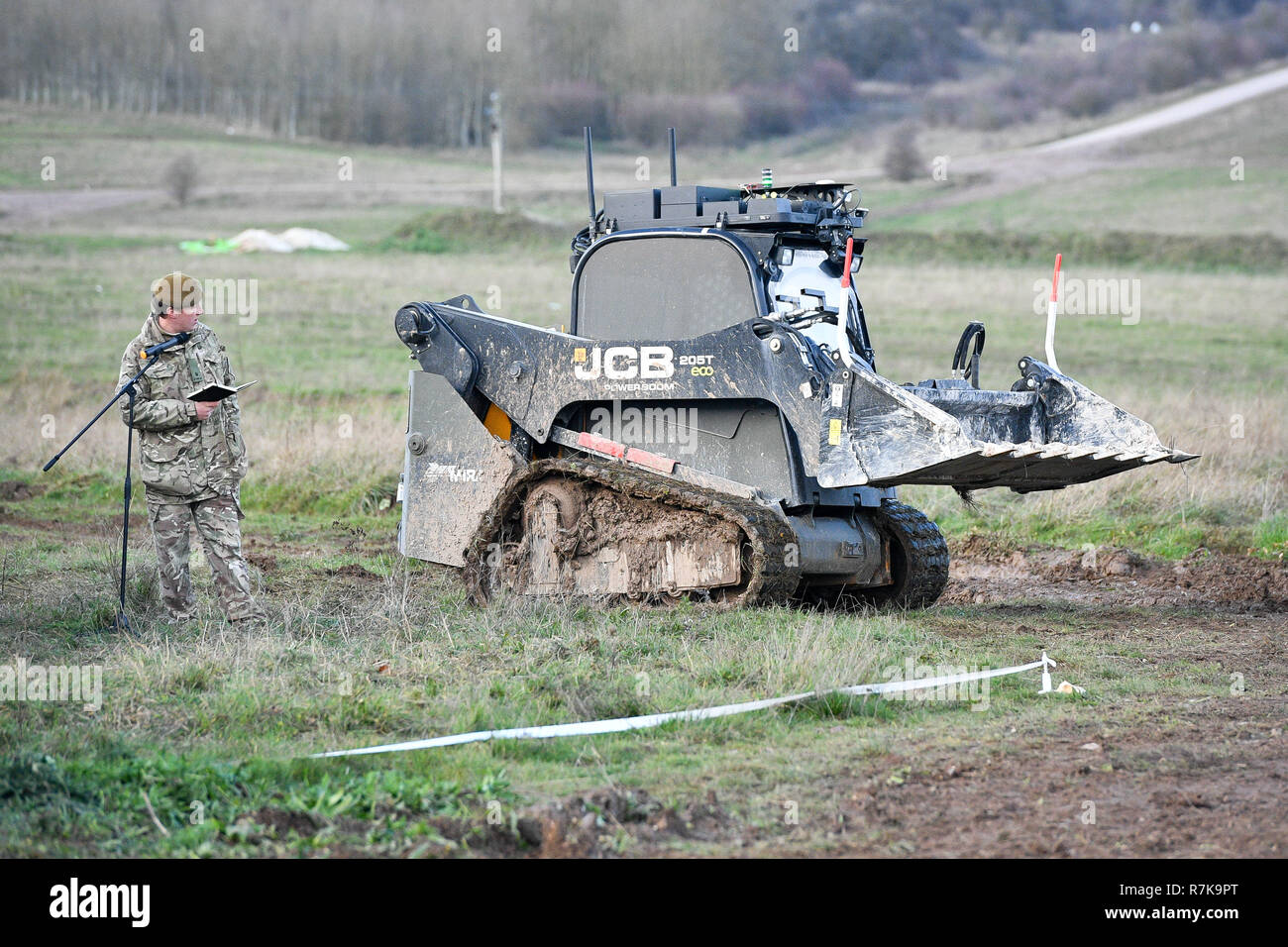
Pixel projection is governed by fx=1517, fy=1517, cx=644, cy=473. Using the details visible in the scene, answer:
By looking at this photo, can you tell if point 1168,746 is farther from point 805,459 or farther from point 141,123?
point 141,123

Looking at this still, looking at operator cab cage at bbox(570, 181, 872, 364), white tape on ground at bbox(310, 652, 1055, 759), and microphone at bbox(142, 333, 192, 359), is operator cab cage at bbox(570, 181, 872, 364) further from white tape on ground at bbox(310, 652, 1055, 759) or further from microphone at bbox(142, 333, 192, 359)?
white tape on ground at bbox(310, 652, 1055, 759)

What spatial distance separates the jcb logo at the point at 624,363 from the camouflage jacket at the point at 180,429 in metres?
2.40

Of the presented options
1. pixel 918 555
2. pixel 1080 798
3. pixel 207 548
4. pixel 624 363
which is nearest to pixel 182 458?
pixel 207 548

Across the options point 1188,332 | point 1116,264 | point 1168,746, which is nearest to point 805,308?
point 1168,746

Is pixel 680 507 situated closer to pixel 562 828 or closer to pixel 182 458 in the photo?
pixel 182 458

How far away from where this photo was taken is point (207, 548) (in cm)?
940

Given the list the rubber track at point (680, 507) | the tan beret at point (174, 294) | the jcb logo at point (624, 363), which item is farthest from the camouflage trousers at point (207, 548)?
the jcb logo at point (624, 363)

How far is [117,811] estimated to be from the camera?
18.4 ft

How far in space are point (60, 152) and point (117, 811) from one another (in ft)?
221

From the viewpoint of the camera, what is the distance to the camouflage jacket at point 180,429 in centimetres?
935

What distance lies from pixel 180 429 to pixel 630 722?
3.91 m

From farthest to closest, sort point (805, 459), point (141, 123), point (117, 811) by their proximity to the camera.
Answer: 1. point (141, 123)
2. point (805, 459)
3. point (117, 811)

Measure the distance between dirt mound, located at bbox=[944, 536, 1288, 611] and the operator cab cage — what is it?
2906mm

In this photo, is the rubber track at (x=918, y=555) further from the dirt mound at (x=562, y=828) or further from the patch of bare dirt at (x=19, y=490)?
the patch of bare dirt at (x=19, y=490)
